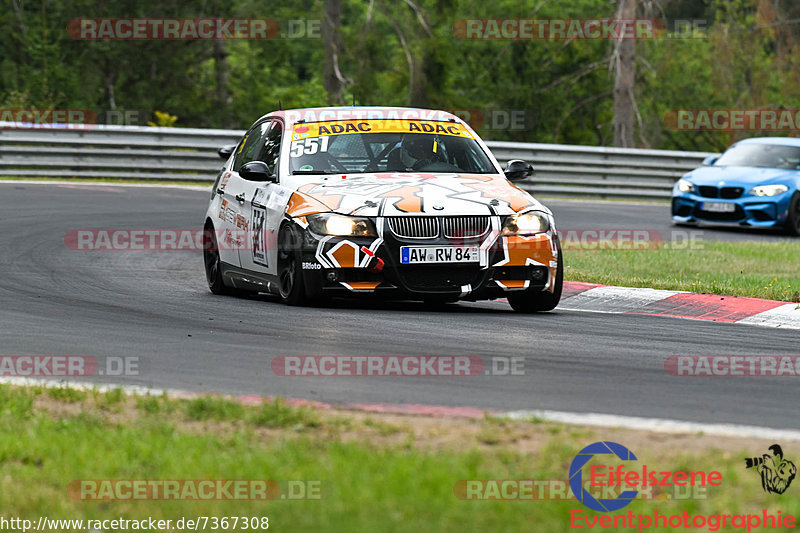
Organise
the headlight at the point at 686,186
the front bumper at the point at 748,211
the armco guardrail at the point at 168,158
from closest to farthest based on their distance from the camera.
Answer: the front bumper at the point at 748,211 < the headlight at the point at 686,186 < the armco guardrail at the point at 168,158

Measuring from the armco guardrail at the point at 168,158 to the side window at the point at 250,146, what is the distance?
1120 cm

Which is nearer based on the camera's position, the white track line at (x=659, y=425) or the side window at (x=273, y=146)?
the white track line at (x=659, y=425)

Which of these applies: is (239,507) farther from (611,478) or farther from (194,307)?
(194,307)

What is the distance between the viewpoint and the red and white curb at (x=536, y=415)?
563 cm

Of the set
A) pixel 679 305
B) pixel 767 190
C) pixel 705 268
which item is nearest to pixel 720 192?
pixel 767 190

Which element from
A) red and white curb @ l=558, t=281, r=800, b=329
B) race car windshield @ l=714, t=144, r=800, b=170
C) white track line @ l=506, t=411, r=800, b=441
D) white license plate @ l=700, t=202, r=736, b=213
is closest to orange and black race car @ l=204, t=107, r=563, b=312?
red and white curb @ l=558, t=281, r=800, b=329

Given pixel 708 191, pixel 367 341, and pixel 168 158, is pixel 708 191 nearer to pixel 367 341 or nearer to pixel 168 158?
pixel 168 158

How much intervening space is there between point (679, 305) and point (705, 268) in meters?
2.99

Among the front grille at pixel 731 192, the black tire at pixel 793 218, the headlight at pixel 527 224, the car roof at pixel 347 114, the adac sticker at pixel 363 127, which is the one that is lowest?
the black tire at pixel 793 218

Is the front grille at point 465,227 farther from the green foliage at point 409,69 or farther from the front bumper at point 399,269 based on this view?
the green foliage at point 409,69

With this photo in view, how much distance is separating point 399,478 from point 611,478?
2.54ft

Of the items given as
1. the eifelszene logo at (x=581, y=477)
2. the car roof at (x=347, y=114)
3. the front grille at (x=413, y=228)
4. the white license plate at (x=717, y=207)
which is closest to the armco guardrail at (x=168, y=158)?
the white license plate at (x=717, y=207)

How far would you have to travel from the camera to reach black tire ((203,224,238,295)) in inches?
456

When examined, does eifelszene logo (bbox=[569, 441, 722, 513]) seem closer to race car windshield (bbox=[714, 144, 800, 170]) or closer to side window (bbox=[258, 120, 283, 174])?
side window (bbox=[258, 120, 283, 174])
